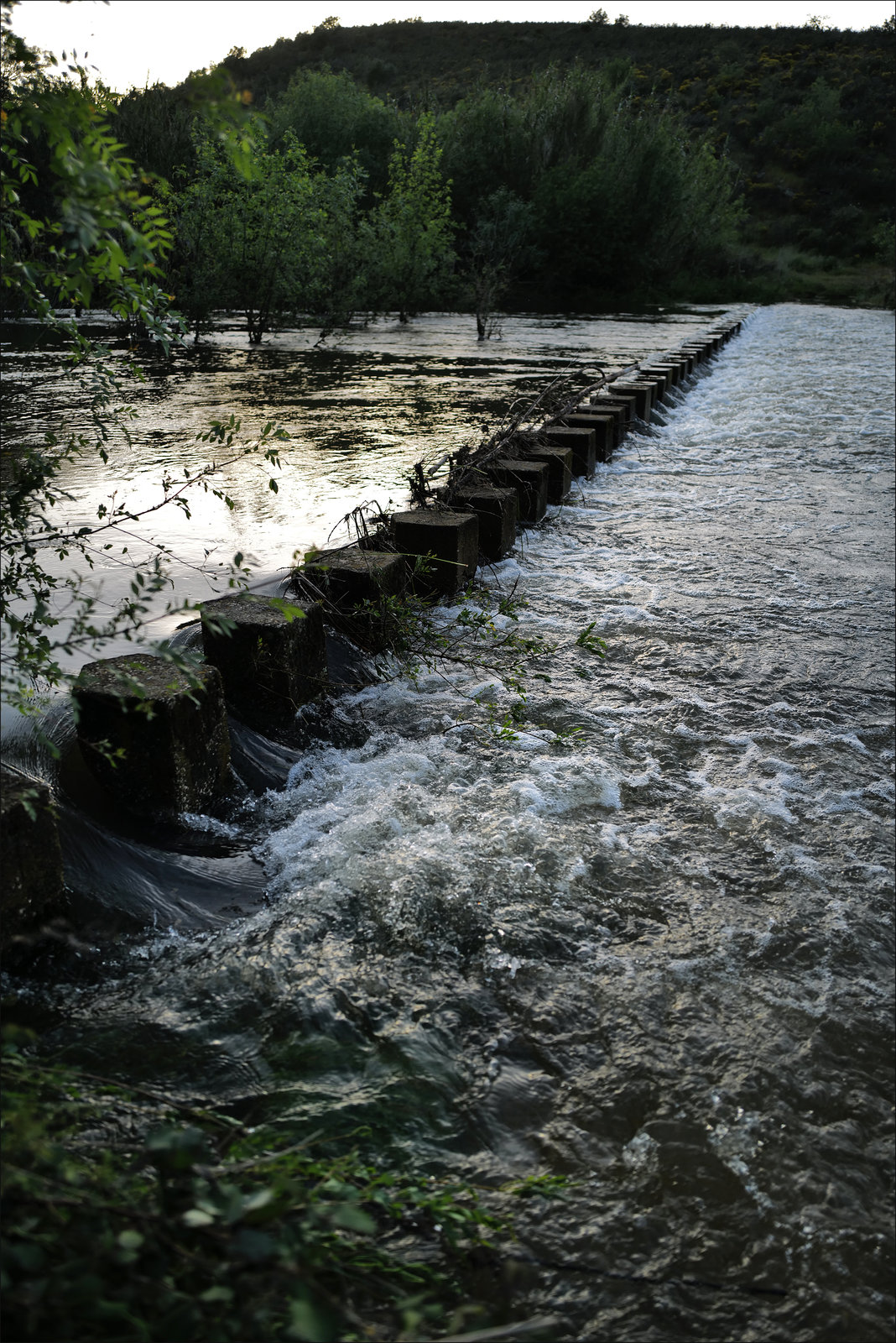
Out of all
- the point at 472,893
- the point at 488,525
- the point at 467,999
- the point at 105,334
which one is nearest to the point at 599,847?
the point at 472,893

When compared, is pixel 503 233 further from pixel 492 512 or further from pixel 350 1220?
pixel 350 1220

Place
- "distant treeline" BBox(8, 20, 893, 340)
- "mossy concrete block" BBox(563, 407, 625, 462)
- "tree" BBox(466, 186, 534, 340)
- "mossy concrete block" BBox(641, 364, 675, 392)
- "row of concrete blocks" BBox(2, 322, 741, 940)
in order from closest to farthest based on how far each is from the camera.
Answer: "row of concrete blocks" BBox(2, 322, 741, 940) → "mossy concrete block" BBox(563, 407, 625, 462) → "mossy concrete block" BBox(641, 364, 675, 392) → "distant treeline" BBox(8, 20, 893, 340) → "tree" BBox(466, 186, 534, 340)

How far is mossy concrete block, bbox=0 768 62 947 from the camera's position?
2754 mm

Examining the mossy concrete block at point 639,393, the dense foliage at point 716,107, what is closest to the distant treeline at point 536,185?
the dense foliage at point 716,107

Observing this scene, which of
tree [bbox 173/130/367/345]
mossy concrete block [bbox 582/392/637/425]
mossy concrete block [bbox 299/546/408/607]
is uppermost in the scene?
tree [bbox 173/130/367/345]

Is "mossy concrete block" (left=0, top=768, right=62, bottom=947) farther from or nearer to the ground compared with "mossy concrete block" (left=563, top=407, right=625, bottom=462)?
nearer to the ground

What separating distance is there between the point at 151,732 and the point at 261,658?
2.78ft

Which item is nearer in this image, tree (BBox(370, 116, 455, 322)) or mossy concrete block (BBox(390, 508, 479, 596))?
mossy concrete block (BBox(390, 508, 479, 596))

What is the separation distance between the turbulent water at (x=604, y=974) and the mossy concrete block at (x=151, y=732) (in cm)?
22

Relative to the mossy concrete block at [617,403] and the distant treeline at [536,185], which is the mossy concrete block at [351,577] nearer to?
the distant treeline at [536,185]

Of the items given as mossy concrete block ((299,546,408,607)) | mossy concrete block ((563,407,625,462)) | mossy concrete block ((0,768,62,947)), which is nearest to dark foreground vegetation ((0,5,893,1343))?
mossy concrete block ((0,768,62,947))

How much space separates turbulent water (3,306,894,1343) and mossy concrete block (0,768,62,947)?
0.26m

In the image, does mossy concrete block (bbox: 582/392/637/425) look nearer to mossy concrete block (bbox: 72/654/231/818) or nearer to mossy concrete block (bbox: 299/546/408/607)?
mossy concrete block (bbox: 299/546/408/607)

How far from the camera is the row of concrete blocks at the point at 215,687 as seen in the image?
2867 millimetres
